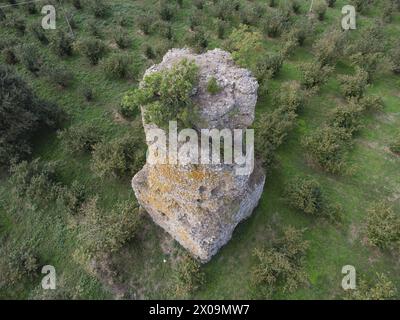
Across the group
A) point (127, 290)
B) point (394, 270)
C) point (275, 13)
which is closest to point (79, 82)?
point (127, 290)

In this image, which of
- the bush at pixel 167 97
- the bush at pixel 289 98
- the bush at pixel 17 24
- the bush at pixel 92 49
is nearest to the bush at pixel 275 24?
the bush at pixel 289 98

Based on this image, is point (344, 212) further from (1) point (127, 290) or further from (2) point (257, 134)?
(1) point (127, 290)

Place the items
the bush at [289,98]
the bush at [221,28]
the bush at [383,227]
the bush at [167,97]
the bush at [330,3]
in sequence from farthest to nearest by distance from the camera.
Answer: the bush at [330,3]
the bush at [221,28]
the bush at [289,98]
the bush at [383,227]
the bush at [167,97]

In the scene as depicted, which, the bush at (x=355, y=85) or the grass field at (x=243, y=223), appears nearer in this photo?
the grass field at (x=243, y=223)

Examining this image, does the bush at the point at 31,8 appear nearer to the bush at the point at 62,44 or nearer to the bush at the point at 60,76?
the bush at the point at 62,44

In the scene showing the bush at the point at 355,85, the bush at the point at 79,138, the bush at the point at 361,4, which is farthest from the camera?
the bush at the point at 361,4

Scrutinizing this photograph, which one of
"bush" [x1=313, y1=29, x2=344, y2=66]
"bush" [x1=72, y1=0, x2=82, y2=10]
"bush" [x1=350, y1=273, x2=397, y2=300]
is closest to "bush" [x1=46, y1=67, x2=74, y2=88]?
"bush" [x1=72, y1=0, x2=82, y2=10]
